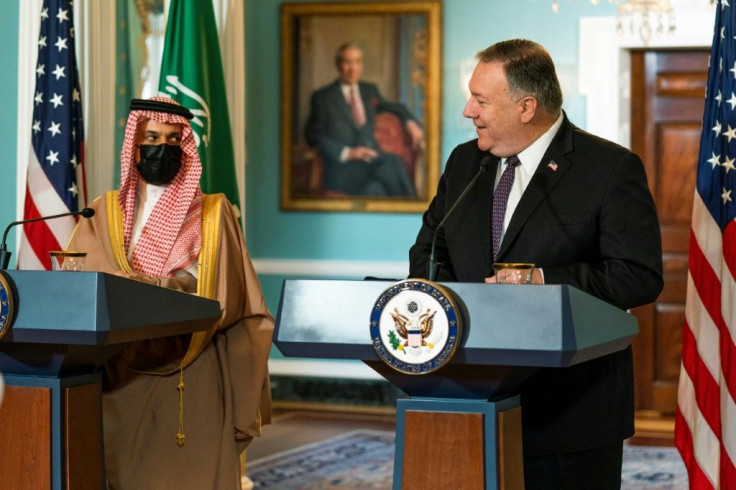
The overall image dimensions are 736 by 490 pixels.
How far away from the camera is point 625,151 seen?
275cm

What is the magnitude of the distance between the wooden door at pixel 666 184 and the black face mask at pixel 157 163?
194 inches

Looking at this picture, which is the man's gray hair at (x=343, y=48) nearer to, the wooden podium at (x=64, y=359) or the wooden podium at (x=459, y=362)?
the wooden podium at (x=64, y=359)

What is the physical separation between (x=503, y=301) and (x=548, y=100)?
825mm

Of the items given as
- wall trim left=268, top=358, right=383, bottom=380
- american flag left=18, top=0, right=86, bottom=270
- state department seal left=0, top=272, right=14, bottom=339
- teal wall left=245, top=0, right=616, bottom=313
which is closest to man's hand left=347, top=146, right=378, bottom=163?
teal wall left=245, top=0, right=616, bottom=313

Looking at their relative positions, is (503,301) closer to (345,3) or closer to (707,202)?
(707,202)

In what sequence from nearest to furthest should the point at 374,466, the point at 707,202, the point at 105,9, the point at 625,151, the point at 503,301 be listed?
1. the point at 503,301
2. the point at 625,151
3. the point at 707,202
4. the point at 105,9
5. the point at 374,466

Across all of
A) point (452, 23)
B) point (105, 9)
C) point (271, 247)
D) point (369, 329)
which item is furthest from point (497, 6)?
point (369, 329)

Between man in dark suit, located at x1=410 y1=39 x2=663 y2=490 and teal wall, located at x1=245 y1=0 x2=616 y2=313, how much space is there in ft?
16.3

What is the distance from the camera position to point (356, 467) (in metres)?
6.07

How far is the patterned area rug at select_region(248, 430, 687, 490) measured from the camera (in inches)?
224

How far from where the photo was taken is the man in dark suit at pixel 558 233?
263 centimetres

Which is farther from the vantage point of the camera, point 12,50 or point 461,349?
point 12,50

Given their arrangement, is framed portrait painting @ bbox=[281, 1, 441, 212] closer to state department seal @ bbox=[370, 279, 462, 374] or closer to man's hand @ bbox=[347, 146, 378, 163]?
man's hand @ bbox=[347, 146, 378, 163]

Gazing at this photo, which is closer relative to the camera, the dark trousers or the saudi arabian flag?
the dark trousers
